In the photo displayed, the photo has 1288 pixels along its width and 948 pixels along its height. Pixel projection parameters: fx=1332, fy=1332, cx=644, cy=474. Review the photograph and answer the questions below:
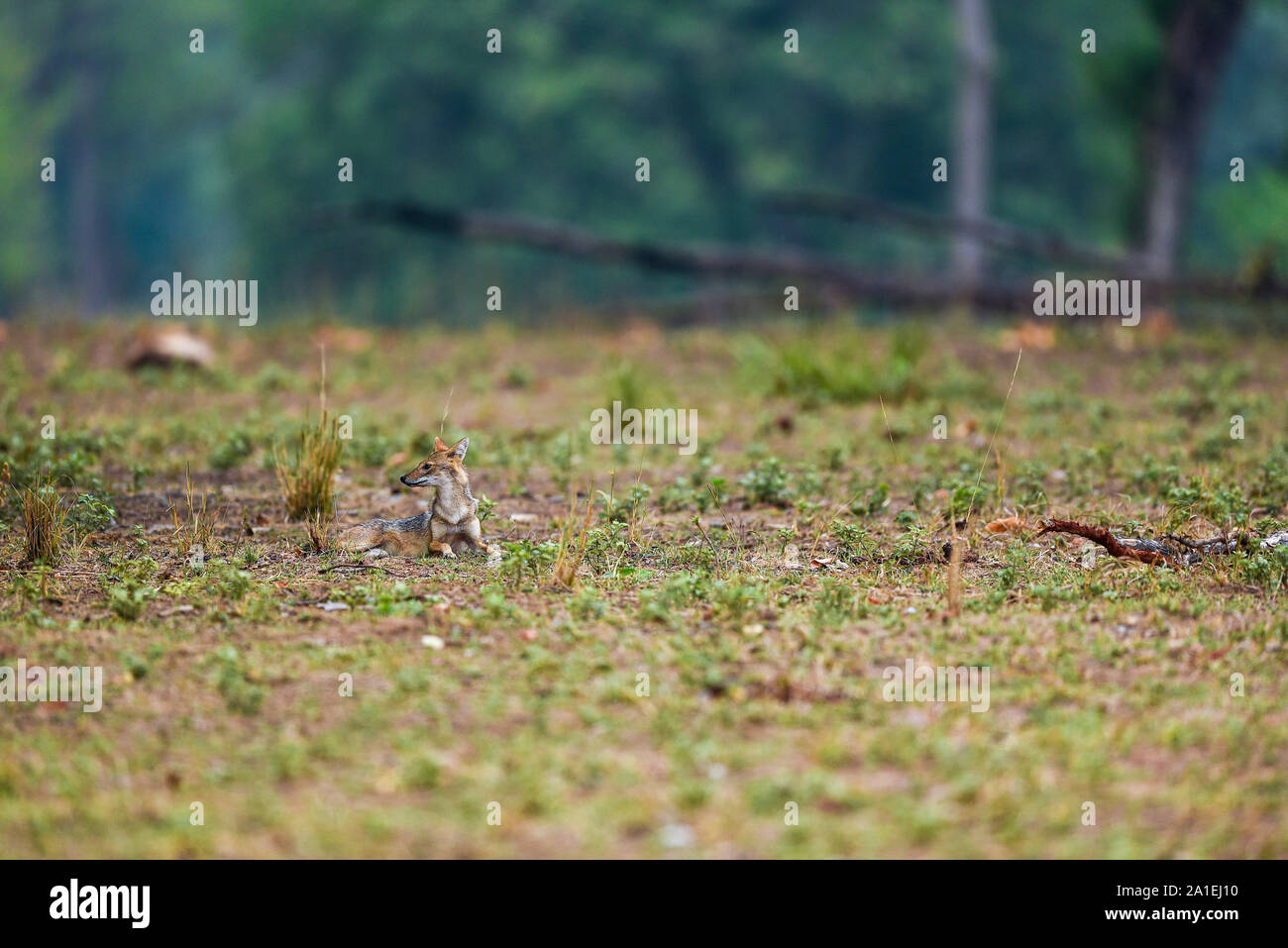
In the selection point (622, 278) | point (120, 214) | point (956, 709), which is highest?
point (120, 214)

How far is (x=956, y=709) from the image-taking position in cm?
433

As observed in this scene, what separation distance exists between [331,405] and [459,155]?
2426cm

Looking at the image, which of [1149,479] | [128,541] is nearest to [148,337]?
[128,541]

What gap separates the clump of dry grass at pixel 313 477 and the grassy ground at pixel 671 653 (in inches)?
7.5

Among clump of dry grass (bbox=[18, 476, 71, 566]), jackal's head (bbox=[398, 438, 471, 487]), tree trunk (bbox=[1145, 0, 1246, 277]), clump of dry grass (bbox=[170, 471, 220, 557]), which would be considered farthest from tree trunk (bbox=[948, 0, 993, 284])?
clump of dry grass (bbox=[18, 476, 71, 566])

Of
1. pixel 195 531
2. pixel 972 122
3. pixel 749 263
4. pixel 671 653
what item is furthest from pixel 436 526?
pixel 972 122

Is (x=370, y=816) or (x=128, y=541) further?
(x=128, y=541)

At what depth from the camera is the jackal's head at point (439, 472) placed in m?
6.00

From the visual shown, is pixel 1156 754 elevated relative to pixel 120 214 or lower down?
lower down

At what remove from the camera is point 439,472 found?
604 centimetres

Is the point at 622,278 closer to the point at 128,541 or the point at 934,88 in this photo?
the point at 934,88

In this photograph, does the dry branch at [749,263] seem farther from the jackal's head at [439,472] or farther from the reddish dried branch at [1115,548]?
the jackal's head at [439,472]

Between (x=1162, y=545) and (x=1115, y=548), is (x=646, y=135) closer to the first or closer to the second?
(x=1162, y=545)

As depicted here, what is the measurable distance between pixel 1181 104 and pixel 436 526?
56.0 ft
